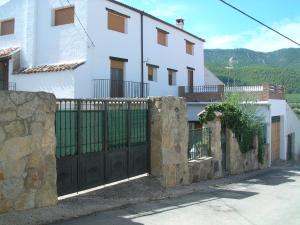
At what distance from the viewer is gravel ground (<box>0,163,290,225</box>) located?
284 inches

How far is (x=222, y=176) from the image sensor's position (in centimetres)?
1596

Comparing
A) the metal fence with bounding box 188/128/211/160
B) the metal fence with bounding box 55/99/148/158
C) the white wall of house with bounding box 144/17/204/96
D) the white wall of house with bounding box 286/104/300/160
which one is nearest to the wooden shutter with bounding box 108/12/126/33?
the white wall of house with bounding box 144/17/204/96

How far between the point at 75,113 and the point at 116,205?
2.05 metres

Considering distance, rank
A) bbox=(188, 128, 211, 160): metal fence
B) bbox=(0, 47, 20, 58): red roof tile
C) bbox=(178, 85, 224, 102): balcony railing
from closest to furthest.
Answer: bbox=(188, 128, 211, 160): metal fence → bbox=(0, 47, 20, 58): red roof tile → bbox=(178, 85, 224, 102): balcony railing

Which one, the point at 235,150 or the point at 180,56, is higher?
the point at 180,56

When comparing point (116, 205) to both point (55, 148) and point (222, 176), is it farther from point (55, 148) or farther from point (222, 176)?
point (222, 176)

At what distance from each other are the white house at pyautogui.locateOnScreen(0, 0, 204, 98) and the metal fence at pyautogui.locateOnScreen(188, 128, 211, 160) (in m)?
7.32

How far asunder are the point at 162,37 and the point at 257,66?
55616 millimetres

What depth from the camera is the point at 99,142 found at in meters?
9.77

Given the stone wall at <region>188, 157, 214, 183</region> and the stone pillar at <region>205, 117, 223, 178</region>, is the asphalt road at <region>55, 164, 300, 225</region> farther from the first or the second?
the stone pillar at <region>205, 117, 223, 178</region>

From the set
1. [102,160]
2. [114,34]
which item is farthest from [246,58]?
[102,160]

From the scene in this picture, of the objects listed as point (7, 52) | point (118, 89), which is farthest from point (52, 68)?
point (7, 52)

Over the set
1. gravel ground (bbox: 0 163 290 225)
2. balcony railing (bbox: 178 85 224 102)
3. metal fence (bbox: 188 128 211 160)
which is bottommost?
gravel ground (bbox: 0 163 290 225)

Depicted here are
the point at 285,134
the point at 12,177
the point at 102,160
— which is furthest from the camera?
the point at 285,134
